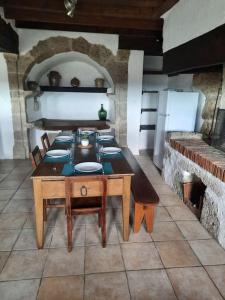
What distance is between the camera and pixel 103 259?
1871 mm

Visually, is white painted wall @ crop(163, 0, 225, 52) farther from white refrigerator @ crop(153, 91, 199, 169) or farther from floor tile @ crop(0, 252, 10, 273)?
floor tile @ crop(0, 252, 10, 273)

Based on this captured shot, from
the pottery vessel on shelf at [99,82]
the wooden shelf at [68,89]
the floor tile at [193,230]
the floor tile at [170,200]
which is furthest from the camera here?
the pottery vessel on shelf at [99,82]

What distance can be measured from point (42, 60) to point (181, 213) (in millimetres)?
3674

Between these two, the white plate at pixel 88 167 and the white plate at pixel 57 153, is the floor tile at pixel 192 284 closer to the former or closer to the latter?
the white plate at pixel 88 167

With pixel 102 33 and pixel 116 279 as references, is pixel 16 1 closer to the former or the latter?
pixel 102 33

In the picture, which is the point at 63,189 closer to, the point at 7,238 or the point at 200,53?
the point at 7,238

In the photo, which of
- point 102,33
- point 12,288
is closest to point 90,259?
point 12,288

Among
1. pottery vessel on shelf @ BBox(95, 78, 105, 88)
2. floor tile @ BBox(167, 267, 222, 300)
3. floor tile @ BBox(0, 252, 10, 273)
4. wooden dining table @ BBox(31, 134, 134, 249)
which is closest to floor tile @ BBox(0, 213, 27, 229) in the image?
floor tile @ BBox(0, 252, 10, 273)

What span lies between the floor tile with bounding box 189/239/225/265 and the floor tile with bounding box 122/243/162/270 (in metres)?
0.39

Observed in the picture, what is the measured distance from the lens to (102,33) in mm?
4004

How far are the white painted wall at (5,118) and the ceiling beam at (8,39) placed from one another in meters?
0.42

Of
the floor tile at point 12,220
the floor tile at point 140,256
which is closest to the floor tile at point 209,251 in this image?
the floor tile at point 140,256

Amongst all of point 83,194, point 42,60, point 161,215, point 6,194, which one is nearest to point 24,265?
point 83,194

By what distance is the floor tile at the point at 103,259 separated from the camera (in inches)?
69.9
